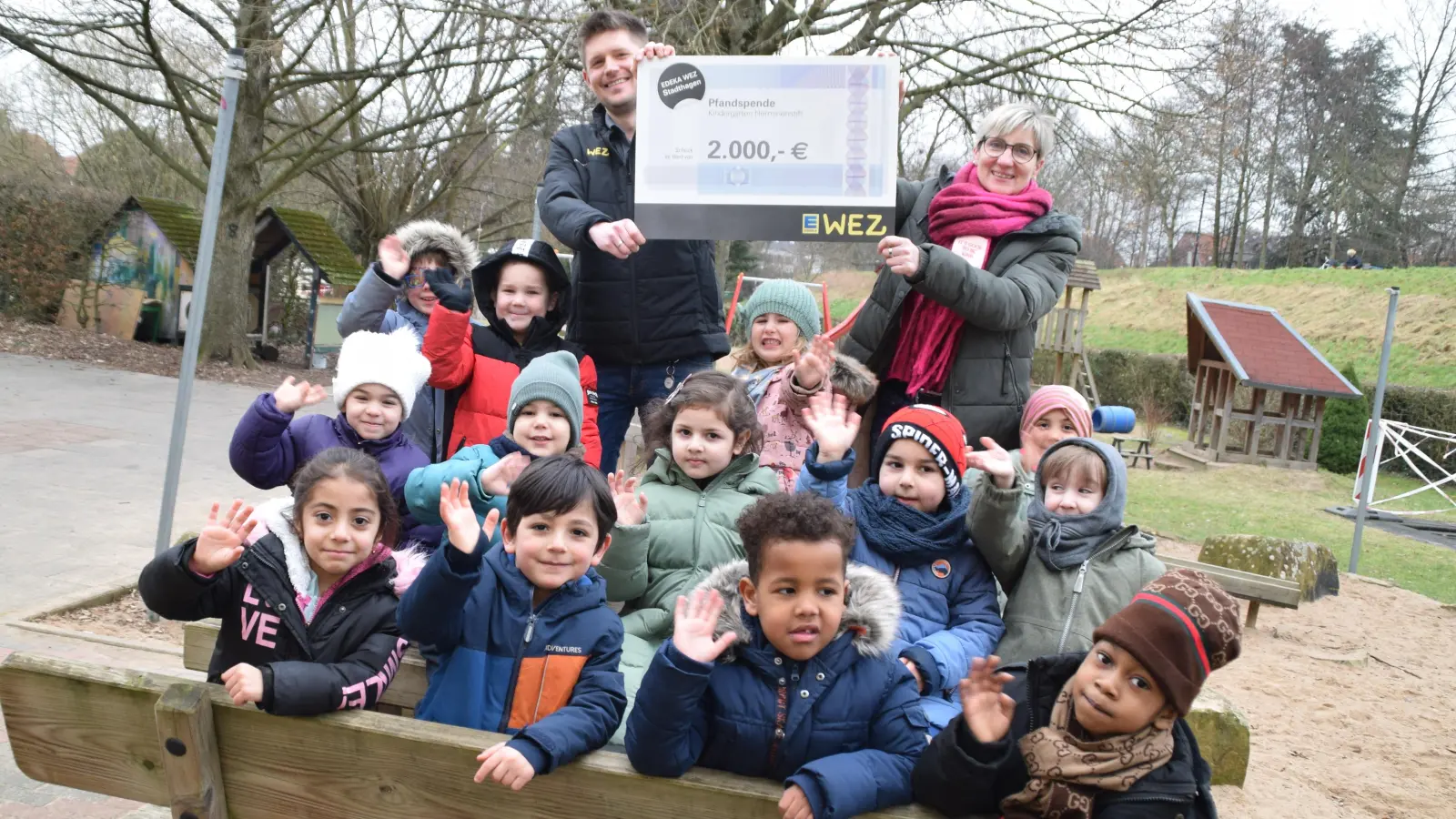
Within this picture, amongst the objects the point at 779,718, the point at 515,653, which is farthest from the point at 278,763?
the point at 779,718

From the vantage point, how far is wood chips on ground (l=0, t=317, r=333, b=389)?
17141 millimetres

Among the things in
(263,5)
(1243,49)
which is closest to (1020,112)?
(1243,49)

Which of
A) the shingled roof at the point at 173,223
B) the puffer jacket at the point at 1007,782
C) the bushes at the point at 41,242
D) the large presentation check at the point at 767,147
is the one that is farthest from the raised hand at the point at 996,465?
the bushes at the point at 41,242

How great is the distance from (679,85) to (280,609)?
2211mm

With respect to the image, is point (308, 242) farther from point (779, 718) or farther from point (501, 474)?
point (779, 718)

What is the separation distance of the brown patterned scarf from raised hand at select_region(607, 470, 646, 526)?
4.14ft

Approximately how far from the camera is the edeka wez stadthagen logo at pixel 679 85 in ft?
12.0

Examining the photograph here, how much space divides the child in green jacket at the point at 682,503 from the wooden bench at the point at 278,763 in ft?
2.71

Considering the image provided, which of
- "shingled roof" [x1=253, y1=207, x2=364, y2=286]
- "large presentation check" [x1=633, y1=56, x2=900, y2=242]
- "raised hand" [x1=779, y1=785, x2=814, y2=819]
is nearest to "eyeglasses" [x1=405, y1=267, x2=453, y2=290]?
"large presentation check" [x1=633, y1=56, x2=900, y2=242]

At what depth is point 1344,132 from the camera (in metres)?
37.5

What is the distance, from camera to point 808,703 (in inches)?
85.5

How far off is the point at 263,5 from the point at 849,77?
1287cm

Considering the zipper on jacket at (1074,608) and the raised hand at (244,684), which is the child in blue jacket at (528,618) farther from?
the zipper on jacket at (1074,608)

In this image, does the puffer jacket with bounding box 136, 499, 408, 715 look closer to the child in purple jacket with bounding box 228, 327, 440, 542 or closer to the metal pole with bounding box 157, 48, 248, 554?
the child in purple jacket with bounding box 228, 327, 440, 542
